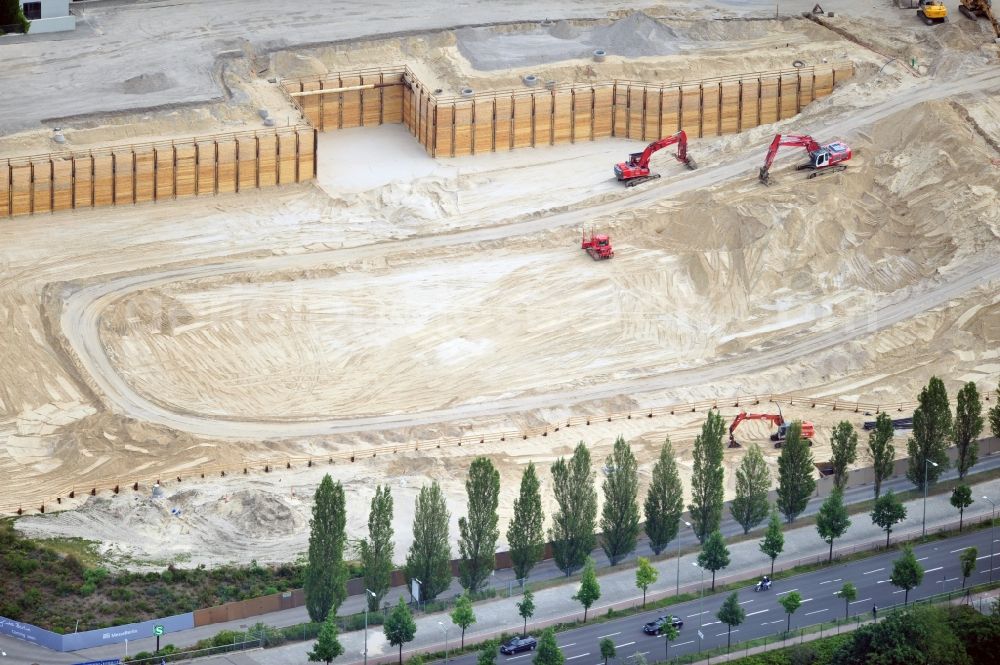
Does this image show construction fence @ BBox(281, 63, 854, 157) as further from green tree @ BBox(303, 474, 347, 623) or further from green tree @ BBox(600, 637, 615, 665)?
green tree @ BBox(600, 637, 615, 665)

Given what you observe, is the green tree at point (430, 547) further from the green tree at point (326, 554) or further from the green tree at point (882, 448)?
the green tree at point (882, 448)

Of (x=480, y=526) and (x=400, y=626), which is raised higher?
(x=480, y=526)

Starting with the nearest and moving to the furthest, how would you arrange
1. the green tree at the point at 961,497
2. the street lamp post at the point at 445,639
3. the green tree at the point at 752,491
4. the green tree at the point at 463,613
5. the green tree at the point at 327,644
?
the green tree at the point at 327,644 → the green tree at the point at 463,613 → the street lamp post at the point at 445,639 → the green tree at the point at 752,491 → the green tree at the point at 961,497

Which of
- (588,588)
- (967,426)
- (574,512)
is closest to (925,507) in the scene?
(967,426)

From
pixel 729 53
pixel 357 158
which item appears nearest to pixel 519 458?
pixel 357 158

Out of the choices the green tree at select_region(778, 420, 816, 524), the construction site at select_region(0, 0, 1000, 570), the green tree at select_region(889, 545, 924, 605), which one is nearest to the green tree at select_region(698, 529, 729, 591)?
the green tree at select_region(778, 420, 816, 524)

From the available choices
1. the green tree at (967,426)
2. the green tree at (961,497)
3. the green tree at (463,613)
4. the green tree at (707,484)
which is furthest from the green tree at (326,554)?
the green tree at (967,426)

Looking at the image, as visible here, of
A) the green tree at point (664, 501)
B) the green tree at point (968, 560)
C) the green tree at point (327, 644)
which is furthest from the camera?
the green tree at point (664, 501)

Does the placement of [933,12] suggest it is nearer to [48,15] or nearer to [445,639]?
[48,15]
